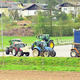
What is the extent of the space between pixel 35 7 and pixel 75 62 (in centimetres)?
8545

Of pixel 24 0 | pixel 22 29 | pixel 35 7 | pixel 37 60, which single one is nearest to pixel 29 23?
pixel 22 29

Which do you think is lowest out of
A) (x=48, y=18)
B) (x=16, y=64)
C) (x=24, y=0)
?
(x=16, y=64)

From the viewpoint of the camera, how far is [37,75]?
17.8 metres

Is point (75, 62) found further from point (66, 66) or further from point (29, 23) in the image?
point (29, 23)

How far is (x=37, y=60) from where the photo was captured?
23.6m

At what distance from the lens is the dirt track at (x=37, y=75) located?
55.2ft

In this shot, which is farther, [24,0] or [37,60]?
[24,0]

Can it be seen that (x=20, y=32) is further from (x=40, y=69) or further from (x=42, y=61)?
(x=40, y=69)

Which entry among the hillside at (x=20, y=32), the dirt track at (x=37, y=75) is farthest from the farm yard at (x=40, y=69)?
the hillside at (x=20, y=32)

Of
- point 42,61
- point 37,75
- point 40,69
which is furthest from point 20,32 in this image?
point 37,75

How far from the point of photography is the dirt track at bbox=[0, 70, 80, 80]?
1683cm

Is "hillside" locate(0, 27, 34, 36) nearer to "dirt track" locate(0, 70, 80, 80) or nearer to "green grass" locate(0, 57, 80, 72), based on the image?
"green grass" locate(0, 57, 80, 72)

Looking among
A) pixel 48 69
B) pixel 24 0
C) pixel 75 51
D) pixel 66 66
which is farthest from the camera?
pixel 24 0

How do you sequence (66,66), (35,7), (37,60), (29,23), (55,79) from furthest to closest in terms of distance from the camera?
(35,7)
(29,23)
(37,60)
(66,66)
(55,79)
